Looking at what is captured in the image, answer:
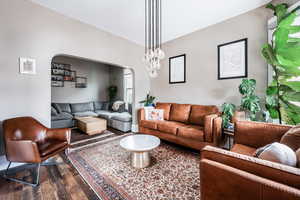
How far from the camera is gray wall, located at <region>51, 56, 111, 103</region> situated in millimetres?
4961

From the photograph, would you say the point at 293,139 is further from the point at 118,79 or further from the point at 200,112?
the point at 118,79

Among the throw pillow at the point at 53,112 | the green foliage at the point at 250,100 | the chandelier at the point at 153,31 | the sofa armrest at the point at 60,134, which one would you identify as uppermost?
the chandelier at the point at 153,31

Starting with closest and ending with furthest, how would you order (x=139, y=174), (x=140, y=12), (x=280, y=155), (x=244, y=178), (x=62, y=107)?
(x=244, y=178)
(x=280, y=155)
(x=139, y=174)
(x=140, y=12)
(x=62, y=107)

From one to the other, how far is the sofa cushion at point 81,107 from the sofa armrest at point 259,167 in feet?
17.2

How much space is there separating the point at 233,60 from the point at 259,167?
8.24 ft

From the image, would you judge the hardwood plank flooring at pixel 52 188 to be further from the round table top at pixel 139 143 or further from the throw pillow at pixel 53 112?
the throw pillow at pixel 53 112

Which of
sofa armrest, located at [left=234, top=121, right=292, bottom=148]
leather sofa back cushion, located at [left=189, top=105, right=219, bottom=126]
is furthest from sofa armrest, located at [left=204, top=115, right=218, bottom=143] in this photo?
leather sofa back cushion, located at [left=189, top=105, right=219, bottom=126]

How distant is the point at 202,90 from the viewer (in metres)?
3.14

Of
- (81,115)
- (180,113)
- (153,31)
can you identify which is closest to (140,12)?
(153,31)

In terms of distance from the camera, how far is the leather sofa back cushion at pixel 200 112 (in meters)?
2.77

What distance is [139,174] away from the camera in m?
1.82

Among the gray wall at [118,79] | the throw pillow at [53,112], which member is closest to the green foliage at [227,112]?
Answer: the gray wall at [118,79]

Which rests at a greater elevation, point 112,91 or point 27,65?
point 27,65

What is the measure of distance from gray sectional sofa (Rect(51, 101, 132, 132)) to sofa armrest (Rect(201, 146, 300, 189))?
3184mm
